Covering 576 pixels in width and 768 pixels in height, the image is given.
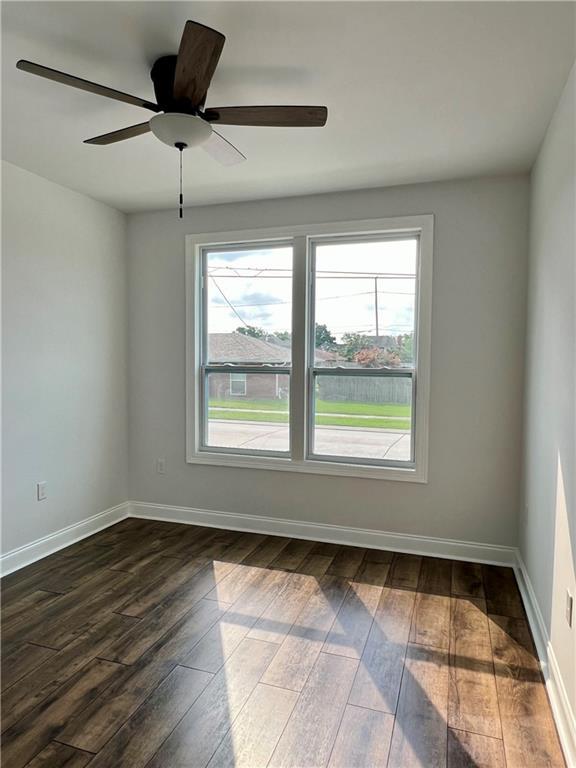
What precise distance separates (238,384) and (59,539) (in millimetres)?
1748

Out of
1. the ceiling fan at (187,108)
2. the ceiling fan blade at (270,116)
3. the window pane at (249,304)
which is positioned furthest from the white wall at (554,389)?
the window pane at (249,304)

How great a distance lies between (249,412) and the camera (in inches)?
154

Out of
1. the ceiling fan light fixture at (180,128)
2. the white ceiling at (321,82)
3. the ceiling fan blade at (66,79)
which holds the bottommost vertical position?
the ceiling fan light fixture at (180,128)

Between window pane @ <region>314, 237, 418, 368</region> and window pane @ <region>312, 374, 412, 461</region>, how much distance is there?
149 mm

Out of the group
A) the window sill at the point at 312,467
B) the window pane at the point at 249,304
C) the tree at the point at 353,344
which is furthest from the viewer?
the window pane at the point at 249,304

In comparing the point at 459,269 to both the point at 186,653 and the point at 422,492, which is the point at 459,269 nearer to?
the point at 422,492

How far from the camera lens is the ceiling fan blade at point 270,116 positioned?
6.07 ft

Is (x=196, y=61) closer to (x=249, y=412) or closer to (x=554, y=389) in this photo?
(x=554, y=389)

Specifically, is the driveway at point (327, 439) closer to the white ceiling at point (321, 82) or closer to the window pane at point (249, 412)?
the window pane at point (249, 412)

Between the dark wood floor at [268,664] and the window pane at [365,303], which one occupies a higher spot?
the window pane at [365,303]

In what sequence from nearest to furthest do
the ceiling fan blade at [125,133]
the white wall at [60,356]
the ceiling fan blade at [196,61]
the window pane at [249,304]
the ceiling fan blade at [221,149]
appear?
the ceiling fan blade at [196,61]
the ceiling fan blade at [125,133]
the ceiling fan blade at [221,149]
the white wall at [60,356]
the window pane at [249,304]

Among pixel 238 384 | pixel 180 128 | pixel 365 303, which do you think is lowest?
pixel 238 384

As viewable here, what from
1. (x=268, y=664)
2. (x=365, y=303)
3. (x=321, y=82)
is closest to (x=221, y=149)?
(x=321, y=82)

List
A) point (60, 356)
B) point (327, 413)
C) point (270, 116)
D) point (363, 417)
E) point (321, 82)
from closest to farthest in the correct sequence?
1. point (270, 116)
2. point (321, 82)
3. point (60, 356)
4. point (363, 417)
5. point (327, 413)
